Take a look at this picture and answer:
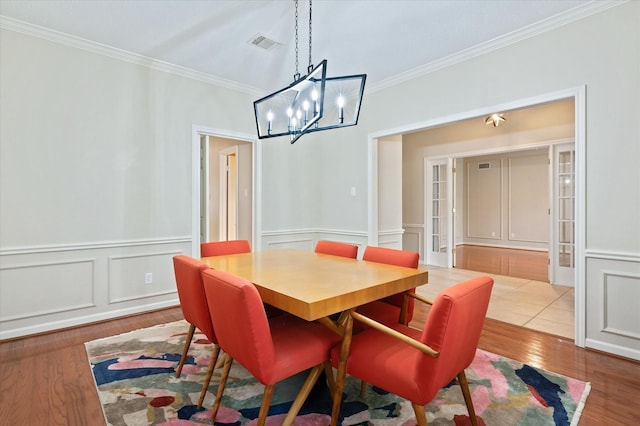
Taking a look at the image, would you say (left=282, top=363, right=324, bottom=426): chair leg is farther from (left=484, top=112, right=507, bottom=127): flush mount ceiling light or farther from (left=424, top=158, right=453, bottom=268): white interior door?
(left=484, top=112, right=507, bottom=127): flush mount ceiling light

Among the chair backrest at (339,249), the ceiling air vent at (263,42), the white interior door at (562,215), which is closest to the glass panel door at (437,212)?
the white interior door at (562,215)

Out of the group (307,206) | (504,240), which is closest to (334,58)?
(307,206)

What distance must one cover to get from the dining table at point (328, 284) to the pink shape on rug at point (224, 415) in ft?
1.85

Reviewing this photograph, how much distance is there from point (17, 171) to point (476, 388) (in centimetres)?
400

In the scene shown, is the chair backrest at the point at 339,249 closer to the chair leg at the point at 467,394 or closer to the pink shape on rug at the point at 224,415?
the chair leg at the point at 467,394

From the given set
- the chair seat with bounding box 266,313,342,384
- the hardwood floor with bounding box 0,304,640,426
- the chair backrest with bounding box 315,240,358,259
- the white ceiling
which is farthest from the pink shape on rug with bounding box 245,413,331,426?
the white ceiling

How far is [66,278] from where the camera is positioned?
10.3 ft

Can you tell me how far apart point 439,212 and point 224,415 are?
549cm

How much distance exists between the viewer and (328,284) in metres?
1.80

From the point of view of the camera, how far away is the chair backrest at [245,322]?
1413mm

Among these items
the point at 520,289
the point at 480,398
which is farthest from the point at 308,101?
the point at 520,289

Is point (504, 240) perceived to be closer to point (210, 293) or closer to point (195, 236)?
point (195, 236)

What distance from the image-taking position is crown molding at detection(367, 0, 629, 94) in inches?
103

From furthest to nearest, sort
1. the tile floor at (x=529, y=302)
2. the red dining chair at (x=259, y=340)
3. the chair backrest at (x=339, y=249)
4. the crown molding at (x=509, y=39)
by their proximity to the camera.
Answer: the tile floor at (x=529, y=302)
the chair backrest at (x=339, y=249)
the crown molding at (x=509, y=39)
the red dining chair at (x=259, y=340)
